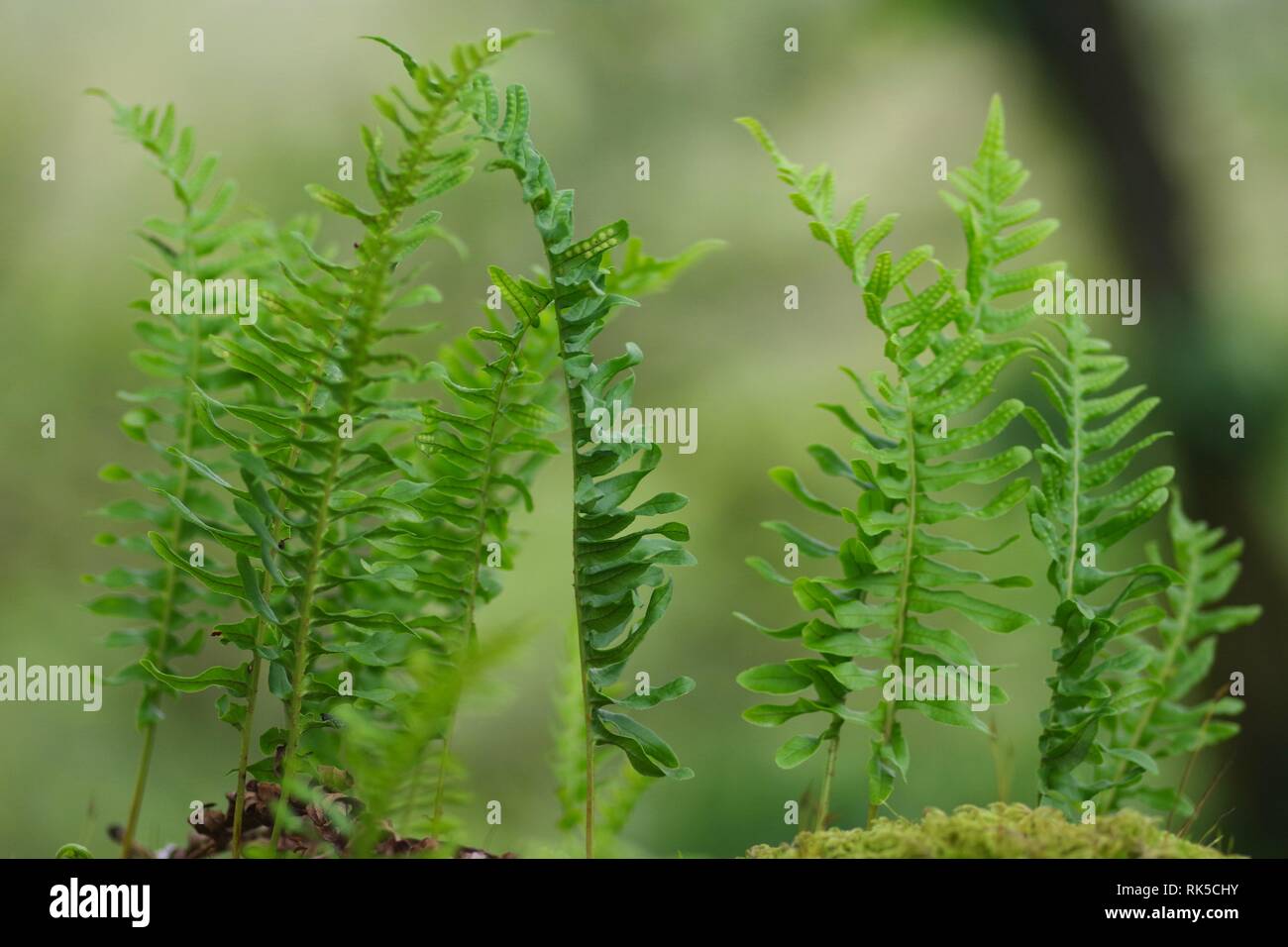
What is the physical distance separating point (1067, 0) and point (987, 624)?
2.08 meters

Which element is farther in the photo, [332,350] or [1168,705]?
[1168,705]

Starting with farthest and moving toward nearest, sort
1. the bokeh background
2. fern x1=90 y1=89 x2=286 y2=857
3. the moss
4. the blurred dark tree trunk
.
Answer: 1. the bokeh background
2. the blurred dark tree trunk
3. fern x1=90 y1=89 x2=286 y2=857
4. the moss

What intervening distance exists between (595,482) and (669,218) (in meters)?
2.41

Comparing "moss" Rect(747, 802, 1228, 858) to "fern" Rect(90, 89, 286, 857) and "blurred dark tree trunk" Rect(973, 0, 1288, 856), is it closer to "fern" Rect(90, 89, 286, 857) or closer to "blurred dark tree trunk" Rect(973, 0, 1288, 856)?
"fern" Rect(90, 89, 286, 857)

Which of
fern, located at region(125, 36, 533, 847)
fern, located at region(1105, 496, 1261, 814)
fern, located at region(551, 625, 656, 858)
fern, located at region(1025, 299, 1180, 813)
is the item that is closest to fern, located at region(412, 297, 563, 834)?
fern, located at region(125, 36, 533, 847)

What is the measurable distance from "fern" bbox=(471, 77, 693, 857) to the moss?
0.10 metres

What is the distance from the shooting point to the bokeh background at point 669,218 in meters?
2.47

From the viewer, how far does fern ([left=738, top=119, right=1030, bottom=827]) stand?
0.68 metres

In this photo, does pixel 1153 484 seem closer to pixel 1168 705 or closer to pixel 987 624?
pixel 987 624

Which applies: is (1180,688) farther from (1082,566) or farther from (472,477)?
(472,477)

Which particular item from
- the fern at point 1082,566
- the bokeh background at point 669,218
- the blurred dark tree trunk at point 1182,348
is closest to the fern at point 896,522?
the fern at point 1082,566
